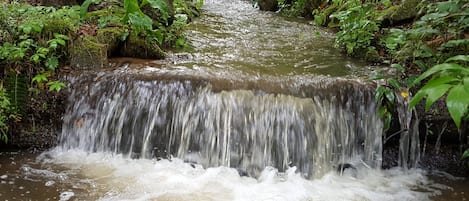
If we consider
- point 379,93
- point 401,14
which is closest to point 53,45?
point 379,93

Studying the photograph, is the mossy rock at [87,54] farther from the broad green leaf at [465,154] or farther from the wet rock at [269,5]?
the wet rock at [269,5]

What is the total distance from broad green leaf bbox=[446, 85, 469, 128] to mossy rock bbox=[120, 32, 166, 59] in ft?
13.0

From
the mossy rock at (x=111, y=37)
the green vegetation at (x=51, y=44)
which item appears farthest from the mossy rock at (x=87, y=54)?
the mossy rock at (x=111, y=37)

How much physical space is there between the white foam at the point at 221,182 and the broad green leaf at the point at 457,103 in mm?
1896

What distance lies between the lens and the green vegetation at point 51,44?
4151 millimetres

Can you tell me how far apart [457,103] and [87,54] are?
389cm

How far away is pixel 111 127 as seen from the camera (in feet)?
13.9

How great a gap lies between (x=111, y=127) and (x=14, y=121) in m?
0.93

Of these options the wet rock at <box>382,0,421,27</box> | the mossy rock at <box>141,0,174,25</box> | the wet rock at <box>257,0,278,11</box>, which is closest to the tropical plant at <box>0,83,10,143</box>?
the mossy rock at <box>141,0,174,25</box>

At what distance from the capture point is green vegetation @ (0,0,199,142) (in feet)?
13.6

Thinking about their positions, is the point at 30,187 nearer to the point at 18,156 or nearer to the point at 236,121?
the point at 18,156

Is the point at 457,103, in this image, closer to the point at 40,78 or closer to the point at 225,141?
the point at 225,141

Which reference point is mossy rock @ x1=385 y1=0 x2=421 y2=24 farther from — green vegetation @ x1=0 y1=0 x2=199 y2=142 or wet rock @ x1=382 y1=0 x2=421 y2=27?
green vegetation @ x1=0 y1=0 x2=199 y2=142

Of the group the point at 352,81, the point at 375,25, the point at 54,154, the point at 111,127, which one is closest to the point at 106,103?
the point at 111,127
